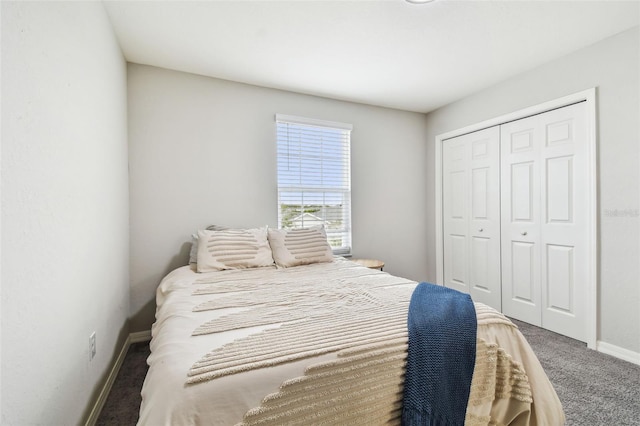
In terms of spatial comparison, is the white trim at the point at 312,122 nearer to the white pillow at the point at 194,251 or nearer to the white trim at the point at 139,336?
the white pillow at the point at 194,251

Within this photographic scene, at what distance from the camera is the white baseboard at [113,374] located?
1612 mm

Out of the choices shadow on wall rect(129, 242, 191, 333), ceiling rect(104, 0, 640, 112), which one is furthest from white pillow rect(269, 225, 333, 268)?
ceiling rect(104, 0, 640, 112)

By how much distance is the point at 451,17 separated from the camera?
2104 mm

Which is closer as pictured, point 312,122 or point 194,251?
point 194,251

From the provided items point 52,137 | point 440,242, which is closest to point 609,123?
point 440,242

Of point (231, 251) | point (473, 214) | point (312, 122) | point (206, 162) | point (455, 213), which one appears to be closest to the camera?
point (231, 251)

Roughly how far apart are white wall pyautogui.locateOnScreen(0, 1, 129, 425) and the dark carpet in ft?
0.64

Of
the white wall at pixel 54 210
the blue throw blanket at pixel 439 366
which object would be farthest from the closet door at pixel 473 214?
the white wall at pixel 54 210

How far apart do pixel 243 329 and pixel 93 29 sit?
75.0 inches

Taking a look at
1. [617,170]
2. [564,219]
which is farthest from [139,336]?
[617,170]

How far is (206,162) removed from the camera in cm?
296

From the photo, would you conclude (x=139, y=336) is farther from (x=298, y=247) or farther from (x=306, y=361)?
(x=306, y=361)

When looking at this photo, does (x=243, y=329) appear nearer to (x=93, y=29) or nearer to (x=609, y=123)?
(x=93, y=29)

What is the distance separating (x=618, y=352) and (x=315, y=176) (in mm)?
3026
